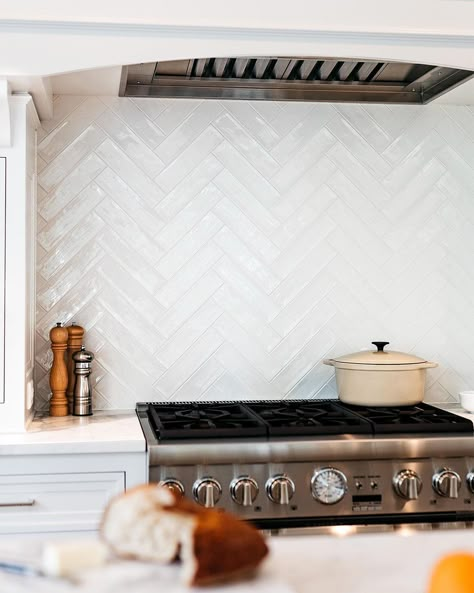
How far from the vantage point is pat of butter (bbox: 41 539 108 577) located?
1.00m

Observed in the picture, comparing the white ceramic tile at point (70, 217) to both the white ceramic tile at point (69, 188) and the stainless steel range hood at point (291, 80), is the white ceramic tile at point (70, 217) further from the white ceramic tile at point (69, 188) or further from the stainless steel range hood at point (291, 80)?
the stainless steel range hood at point (291, 80)

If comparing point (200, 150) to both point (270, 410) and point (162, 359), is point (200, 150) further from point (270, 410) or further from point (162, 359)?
point (270, 410)

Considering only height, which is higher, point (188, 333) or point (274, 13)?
point (274, 13)

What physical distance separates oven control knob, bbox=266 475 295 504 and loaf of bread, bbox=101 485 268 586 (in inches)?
46.9

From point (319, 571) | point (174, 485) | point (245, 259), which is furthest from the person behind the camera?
point (245, 259)

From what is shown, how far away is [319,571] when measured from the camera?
1.11 meters

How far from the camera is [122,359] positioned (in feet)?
9.59

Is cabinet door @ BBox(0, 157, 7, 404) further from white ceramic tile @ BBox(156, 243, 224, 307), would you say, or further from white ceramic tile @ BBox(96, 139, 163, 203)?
white ceramic tile @ BBox(156, 243, 224, 307)

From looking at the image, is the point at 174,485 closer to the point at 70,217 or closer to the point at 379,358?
the point at 379,358

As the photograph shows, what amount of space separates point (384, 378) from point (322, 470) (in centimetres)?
53

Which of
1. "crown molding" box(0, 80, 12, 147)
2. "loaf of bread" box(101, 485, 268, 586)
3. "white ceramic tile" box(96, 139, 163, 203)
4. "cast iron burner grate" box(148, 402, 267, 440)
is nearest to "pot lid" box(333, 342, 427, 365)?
"cast iron burner grate" box(148, 402, 267, 440)

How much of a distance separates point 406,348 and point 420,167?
0.72 m

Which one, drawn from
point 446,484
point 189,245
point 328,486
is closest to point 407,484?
point 446,484

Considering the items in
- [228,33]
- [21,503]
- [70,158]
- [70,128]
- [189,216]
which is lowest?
[21,503]
